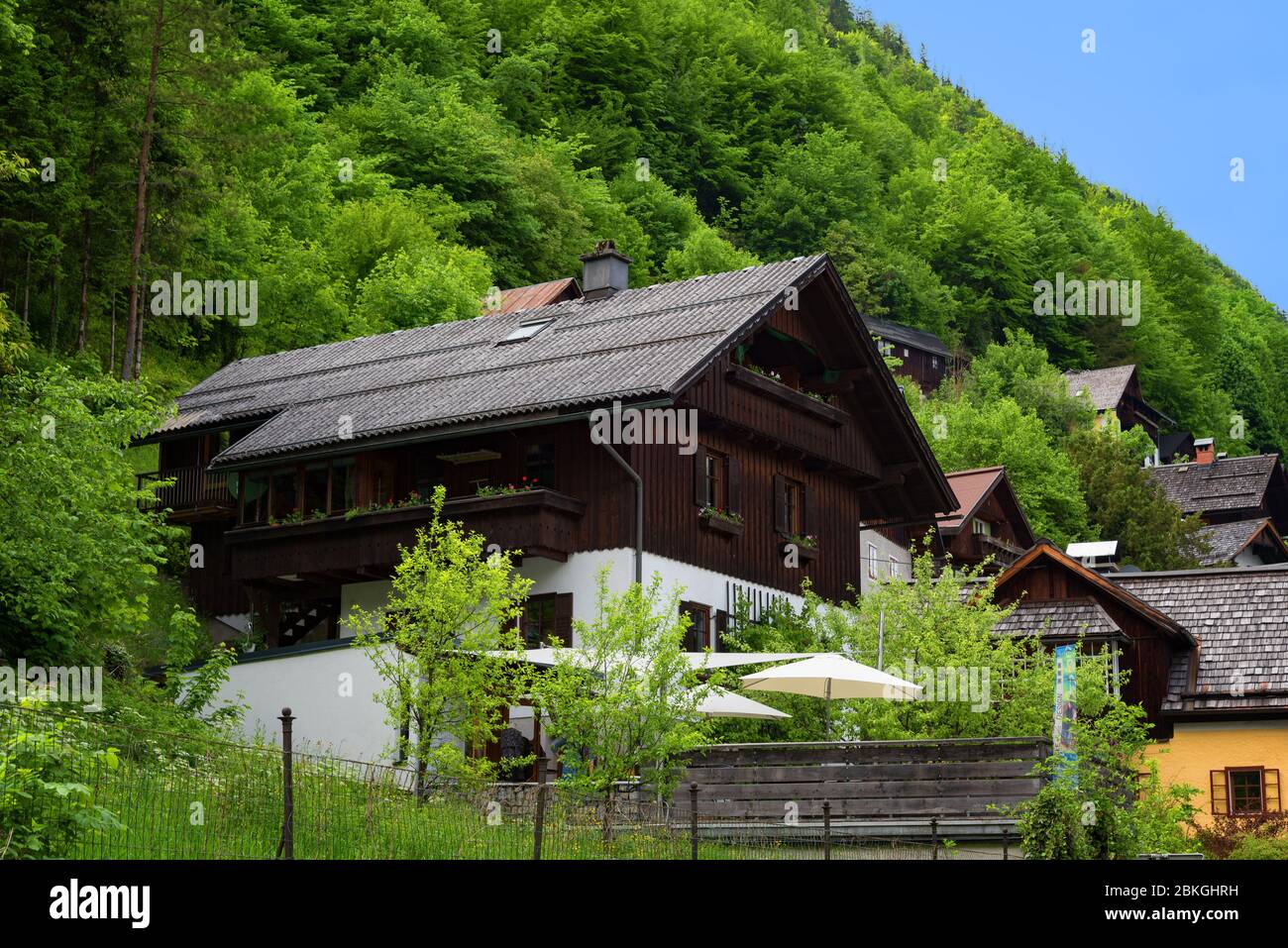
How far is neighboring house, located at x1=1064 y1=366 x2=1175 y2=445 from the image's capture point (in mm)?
89062

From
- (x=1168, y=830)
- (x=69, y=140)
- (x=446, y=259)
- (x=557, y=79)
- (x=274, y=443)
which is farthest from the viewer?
(x=557, y=79)

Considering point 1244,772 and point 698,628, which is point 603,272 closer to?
point 698,628

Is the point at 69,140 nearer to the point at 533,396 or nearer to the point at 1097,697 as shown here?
the point at 533,396

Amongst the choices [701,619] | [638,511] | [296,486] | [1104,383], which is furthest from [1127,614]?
[1104,383]

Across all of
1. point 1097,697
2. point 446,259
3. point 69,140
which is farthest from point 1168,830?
point 446,259

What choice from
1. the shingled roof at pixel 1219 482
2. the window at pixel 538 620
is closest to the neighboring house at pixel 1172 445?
the shingled roof at pixel 1219 482

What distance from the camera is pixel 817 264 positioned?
3416 cm

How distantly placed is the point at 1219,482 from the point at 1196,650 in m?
45.4

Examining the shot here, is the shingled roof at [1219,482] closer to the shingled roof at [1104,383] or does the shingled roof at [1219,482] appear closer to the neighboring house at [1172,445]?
the shingled roof at [1104,383]

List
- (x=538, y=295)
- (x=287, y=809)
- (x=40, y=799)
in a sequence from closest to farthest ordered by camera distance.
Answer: (x=40, y=799) < (x=287, y=809) < (x=538, y=295)

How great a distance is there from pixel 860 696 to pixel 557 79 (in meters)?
70.1

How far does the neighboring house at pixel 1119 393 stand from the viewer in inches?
3506

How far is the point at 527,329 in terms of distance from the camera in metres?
A: 37.2

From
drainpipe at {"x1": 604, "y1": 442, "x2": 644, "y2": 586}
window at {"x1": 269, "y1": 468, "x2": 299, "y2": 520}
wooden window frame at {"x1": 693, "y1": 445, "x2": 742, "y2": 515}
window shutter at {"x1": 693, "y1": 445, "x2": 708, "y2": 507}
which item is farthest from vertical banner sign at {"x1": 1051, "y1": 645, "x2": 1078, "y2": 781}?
window at {"x1": 269, "y1": 468, "x2": 299, "y2": 520}
